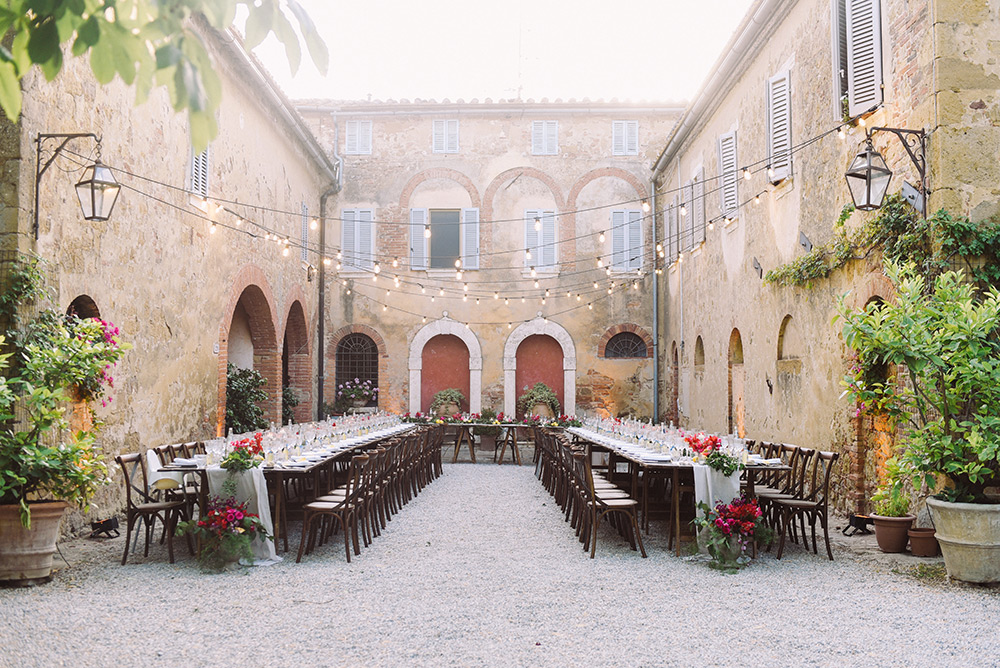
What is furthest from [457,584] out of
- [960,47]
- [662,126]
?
[662,126]

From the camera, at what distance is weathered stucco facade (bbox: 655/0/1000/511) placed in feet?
21.3

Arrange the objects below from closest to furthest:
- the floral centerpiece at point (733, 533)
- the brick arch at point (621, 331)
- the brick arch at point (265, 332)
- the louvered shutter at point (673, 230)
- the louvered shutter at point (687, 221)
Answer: the floral centerpiece at point (733, 533) → the brick arch at point (265, 332) → the louvered shutter at point (687, 221) → the louvered shutter at point (673, 230) → the brick arch at point (621, 331)

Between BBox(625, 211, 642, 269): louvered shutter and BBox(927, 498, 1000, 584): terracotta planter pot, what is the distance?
12.3 metres

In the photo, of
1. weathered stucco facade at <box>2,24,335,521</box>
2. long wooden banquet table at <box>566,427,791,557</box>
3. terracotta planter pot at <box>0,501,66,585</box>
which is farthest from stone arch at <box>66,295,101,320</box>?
long wooden banquet table at <box>566,427,791,557</box>

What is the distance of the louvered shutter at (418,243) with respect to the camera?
1764 cm

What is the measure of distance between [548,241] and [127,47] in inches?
634

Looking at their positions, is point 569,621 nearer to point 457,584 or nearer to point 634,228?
point 457,584

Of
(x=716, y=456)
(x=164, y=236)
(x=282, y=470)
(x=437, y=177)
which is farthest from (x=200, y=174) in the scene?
(x=437, y=177)

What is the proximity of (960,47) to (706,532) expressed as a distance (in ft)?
15.2

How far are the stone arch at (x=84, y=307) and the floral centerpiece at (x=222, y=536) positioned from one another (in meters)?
2.68

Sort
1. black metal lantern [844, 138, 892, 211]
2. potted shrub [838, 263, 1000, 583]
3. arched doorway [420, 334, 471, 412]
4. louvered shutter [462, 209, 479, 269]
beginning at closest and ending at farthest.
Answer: potted shrub [838, 263, 1000, 583] → black metal lantern [844, 138, 892, 211] → louvered shutter [462, 209, 479, 269] → arched doorway [420, 334, 471, 412]

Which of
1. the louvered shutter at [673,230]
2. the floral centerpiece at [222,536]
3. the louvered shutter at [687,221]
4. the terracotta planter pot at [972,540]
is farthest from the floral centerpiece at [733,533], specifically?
the louvered shutter at [673,230]

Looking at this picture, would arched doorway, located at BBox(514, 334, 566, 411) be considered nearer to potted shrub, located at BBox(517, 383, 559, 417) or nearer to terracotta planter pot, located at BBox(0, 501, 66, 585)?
potted shrub, located at BBox(517, 383, 559, 417)

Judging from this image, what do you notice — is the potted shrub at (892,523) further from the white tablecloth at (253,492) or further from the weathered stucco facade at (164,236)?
the weathered stucco facade at (164,236)
